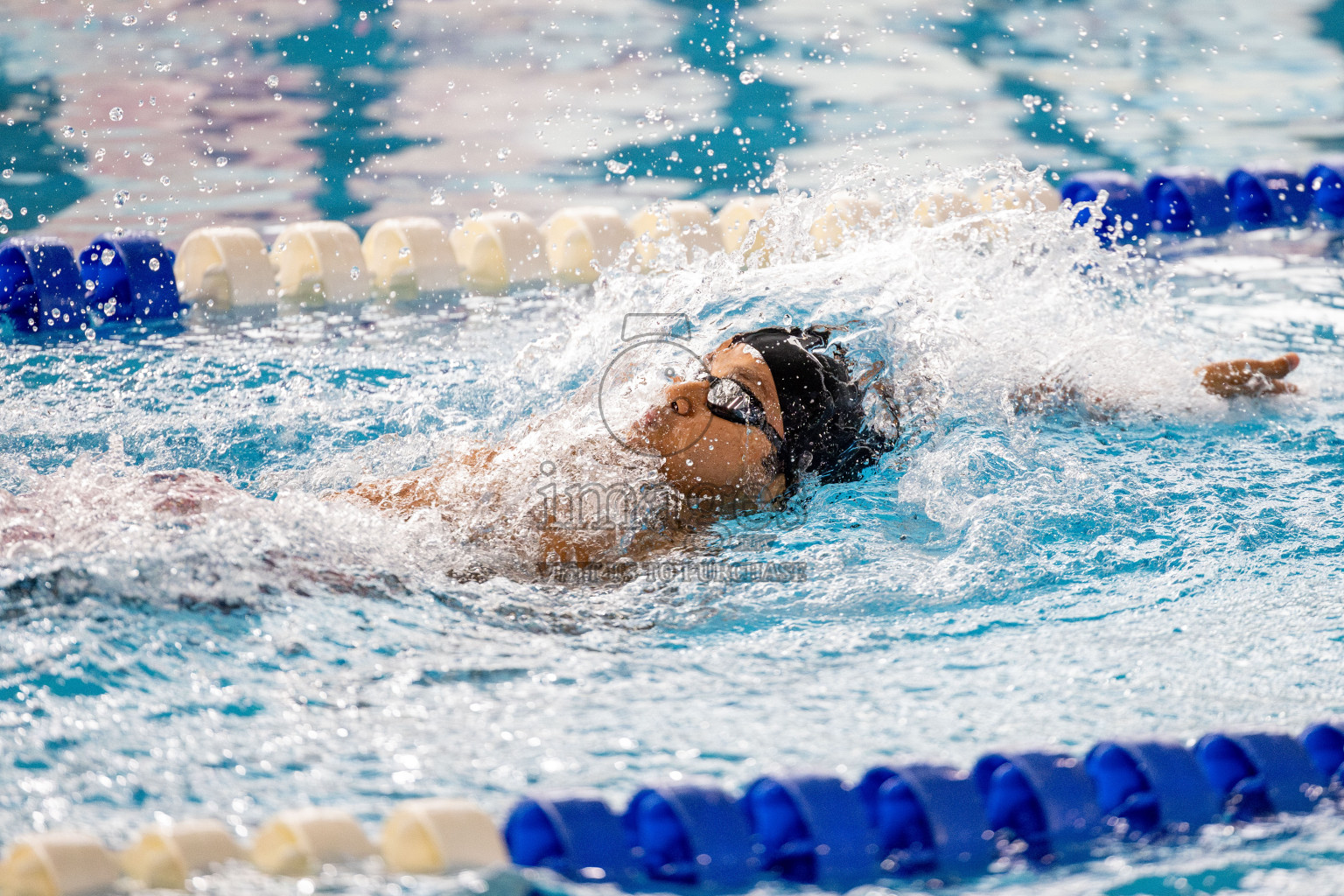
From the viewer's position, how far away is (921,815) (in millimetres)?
1279

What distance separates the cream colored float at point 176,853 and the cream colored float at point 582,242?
3.81m

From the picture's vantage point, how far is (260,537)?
5.74 feet

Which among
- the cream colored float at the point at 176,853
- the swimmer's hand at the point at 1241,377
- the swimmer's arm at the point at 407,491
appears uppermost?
the swimmer's arm at the point at 407,491

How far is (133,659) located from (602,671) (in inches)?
24.7

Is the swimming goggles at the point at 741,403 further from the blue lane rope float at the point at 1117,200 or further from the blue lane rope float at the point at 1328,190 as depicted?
the blue lane rope float at the point at 1328,190

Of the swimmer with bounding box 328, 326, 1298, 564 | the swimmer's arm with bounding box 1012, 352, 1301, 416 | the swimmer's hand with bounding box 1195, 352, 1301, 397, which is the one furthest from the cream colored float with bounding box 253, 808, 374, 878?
the swimmer's hand with bounding box 1195, 352, 1301, 397

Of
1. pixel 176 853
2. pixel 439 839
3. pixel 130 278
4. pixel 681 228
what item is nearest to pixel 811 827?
pixel 439 839

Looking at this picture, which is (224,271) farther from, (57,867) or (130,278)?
(57,867)

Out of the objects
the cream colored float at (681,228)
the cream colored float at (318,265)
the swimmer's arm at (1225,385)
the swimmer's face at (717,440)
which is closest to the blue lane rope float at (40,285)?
the cream colored float at (318,265)

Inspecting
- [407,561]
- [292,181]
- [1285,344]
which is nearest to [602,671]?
[407,561]

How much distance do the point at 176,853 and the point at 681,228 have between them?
4.19 m

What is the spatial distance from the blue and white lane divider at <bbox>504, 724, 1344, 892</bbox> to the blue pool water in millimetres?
54

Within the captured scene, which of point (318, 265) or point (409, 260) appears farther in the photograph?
point (409, 260)

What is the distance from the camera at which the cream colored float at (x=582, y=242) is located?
489cm
